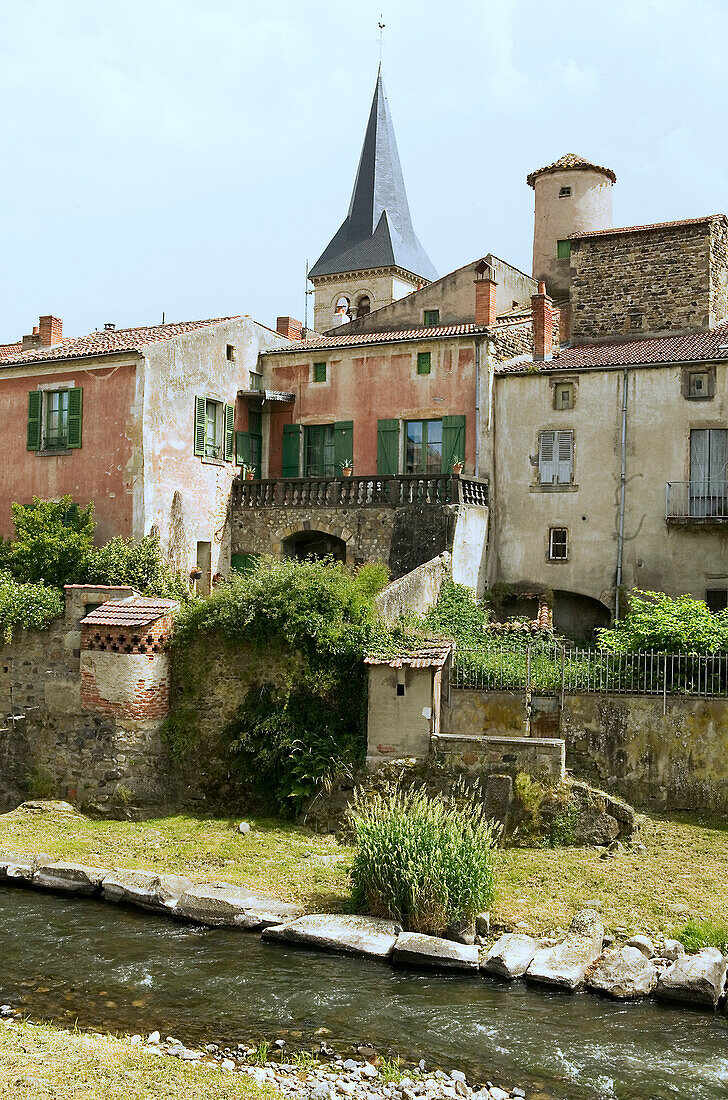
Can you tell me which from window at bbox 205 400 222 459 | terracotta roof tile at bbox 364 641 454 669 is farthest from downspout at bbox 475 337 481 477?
terracotta roof tile at bbox 364 641 454 669

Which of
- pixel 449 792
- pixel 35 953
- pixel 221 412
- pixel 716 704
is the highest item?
pixel 221 412

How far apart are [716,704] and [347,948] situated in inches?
324

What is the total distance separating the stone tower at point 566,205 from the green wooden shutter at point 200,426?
1691cm

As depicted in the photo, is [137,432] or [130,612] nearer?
[130,612]

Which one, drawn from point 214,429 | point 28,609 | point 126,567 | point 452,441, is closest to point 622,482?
point 452,441

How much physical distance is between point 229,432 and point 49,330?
6768mm

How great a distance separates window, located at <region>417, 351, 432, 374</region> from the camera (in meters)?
29.5

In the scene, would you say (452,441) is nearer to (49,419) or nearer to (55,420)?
(55,420)

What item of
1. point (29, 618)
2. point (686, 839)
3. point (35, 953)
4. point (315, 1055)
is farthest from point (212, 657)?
point (315, 1055)

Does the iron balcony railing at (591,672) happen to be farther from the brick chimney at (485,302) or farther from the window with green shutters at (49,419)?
the window with green shutters at (49,419)

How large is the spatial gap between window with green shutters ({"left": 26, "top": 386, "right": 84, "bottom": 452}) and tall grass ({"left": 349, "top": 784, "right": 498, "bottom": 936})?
52.9 feet

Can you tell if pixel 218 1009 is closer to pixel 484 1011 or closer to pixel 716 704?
pixel 484 1011

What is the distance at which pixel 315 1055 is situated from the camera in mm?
11164

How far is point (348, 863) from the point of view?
17109mm
